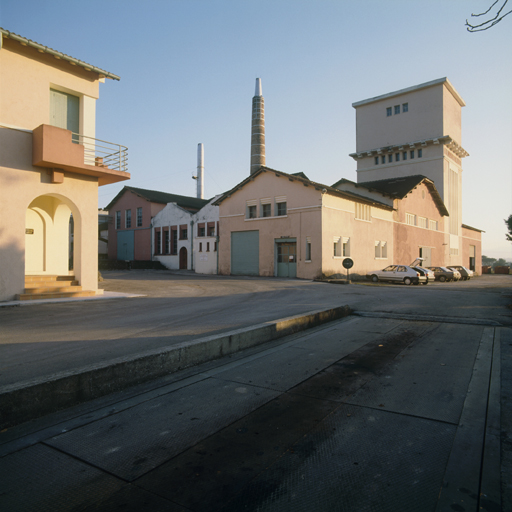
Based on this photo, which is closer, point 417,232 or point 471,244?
point 417,232

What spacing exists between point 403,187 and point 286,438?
4101 cm

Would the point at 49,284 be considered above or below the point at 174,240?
below

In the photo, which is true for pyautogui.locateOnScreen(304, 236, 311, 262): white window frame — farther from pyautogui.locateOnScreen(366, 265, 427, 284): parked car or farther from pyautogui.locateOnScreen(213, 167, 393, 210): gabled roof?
pyautogui.locateOnScreen(366, 265, 427, 284): parked car

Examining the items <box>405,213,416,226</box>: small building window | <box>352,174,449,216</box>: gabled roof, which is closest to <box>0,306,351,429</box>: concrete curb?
<box>352,174,449,216</box>: gabled roof

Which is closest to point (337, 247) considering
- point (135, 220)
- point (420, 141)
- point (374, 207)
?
point (374, 207)

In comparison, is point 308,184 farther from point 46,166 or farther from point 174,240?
point 174,240

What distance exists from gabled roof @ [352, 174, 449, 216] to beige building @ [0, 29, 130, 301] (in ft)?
93.3

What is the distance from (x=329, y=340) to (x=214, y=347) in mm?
2542

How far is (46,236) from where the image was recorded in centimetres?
1594

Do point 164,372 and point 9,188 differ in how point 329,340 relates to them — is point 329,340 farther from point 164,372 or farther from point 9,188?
point 9,188

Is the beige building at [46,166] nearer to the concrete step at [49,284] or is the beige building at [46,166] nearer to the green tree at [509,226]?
the concrete step at [49,284]

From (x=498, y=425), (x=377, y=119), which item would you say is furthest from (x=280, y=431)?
(x=377, y=119)

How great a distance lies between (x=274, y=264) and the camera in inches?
1192

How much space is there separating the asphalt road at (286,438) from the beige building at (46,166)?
733 centimetres
